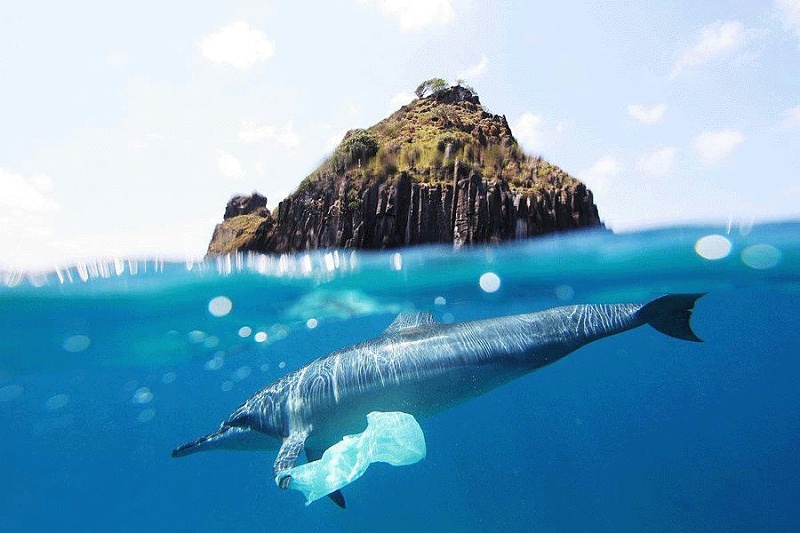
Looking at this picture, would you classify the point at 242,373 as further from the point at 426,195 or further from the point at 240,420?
the point at 240,420

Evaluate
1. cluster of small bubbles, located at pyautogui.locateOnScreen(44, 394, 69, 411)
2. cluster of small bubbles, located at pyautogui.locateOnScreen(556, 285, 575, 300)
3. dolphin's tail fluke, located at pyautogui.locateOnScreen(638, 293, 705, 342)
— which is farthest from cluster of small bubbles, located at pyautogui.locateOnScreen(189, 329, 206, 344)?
dolphin's tail fluke, located at pyautogui.locateOnScreen(638, 293, 705, 342)

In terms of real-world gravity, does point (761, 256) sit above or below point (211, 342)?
above

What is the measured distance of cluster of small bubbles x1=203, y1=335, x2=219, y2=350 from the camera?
1974cm

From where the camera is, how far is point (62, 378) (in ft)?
74.9

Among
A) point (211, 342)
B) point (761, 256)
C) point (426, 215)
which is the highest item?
point (426, 215)

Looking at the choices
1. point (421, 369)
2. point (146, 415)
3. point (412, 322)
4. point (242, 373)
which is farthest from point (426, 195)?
point (146, 415)

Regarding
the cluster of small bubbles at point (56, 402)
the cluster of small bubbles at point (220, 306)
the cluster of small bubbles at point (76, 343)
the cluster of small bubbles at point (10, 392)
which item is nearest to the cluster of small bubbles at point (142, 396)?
the cluster of small bubbles at point (56, 402)

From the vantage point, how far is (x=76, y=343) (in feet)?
55.8

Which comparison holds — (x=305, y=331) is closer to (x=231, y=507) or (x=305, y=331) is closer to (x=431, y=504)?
(x=431, y=504)

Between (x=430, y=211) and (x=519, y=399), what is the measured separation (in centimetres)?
3678

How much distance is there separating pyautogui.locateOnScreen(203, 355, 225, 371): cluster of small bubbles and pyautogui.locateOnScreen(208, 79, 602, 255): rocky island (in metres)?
10.5

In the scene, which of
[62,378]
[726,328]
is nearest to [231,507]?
[62,378]

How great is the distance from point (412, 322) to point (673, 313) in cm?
408

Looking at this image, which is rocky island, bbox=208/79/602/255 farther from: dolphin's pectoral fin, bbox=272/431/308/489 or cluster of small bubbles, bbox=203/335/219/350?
dolphin's pectoral fin, bbox=272/431/308/489
